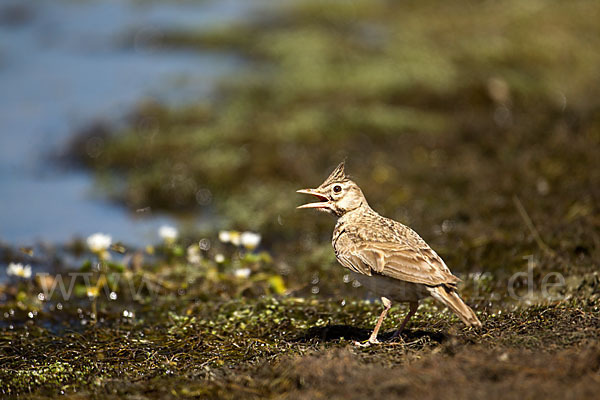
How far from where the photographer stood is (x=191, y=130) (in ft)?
43.1

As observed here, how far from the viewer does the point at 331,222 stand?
9.88m

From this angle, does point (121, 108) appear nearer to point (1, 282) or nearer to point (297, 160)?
point (297, 160)

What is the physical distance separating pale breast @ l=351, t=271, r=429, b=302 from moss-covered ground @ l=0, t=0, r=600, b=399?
→ 13.2 inches

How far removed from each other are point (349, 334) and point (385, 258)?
89 cm

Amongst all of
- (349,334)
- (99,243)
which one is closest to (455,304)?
(349,334)

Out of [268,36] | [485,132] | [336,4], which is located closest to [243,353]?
[485,132]

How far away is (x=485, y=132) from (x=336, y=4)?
10.8m

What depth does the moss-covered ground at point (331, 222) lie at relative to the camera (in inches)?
203

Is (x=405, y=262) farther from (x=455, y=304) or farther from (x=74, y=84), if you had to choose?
(x=74, y=84)

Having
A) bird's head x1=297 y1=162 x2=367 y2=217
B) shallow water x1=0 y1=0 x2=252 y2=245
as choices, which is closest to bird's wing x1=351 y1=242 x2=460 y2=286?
bird's head x1=297 y1=162 x2=367 y2=217

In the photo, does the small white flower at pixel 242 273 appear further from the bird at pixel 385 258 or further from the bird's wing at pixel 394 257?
the bird's wing at pixel 394 257

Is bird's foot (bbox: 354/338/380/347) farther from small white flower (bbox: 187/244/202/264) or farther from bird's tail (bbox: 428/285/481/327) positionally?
small white flower (bbox: 187/244/202/264)

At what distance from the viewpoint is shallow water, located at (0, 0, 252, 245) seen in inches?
425

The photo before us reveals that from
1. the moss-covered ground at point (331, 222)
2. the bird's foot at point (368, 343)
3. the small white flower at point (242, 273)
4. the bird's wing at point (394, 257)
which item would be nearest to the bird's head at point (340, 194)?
the bird's wing at point (394, 257)
